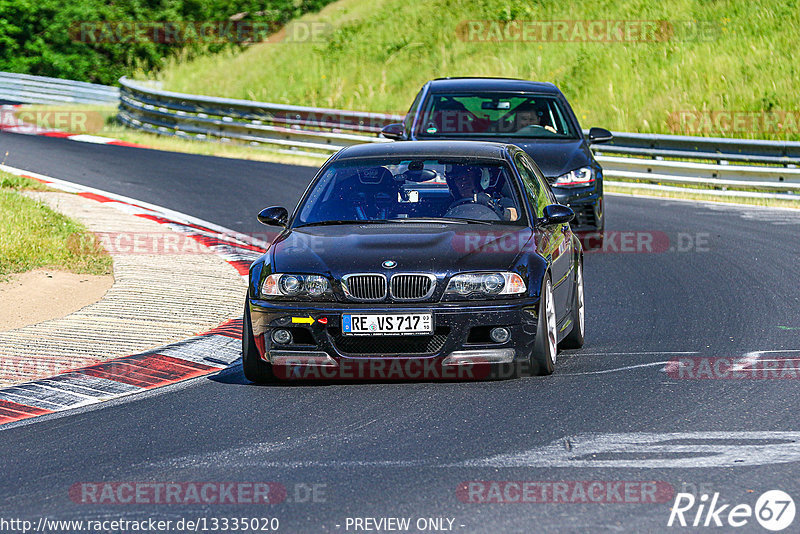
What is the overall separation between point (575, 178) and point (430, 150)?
487 cm

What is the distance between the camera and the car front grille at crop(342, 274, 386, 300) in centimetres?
769

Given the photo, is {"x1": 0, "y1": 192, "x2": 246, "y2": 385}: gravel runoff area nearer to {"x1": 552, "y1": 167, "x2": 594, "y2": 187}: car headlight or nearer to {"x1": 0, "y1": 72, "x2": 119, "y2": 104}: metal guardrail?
{"x1": 552, "y1": 167, "x2": 594, "y2": 187}: car headlight

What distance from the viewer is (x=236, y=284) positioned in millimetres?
11844

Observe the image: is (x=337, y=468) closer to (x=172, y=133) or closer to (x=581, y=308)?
(x=581, y=308)

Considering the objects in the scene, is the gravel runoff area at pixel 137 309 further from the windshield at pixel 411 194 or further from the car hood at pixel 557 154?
the car hood at pixel 557 154

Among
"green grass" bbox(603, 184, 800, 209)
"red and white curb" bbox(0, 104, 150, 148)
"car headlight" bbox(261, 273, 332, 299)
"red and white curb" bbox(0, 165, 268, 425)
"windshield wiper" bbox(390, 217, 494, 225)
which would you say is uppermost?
"windshield wiper" bbox(390, 217, 494, 225)

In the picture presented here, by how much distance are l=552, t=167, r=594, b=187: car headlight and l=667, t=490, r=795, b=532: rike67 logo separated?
27.6 feet

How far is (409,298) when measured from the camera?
769 cm

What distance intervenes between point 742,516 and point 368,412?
258 centimetres

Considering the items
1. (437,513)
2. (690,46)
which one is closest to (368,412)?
(437,513)

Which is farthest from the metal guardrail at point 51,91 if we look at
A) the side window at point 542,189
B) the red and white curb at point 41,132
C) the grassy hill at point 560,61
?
the side window at point 542,189

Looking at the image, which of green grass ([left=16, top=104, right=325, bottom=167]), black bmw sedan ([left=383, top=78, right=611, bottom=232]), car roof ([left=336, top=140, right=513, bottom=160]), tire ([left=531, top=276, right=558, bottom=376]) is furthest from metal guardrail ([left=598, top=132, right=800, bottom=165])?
tire ([left=531, top=276, right=558, bottom=376])

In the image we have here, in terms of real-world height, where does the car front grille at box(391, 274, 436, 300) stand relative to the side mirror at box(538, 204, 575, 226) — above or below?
below

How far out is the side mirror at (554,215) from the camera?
8.62m
